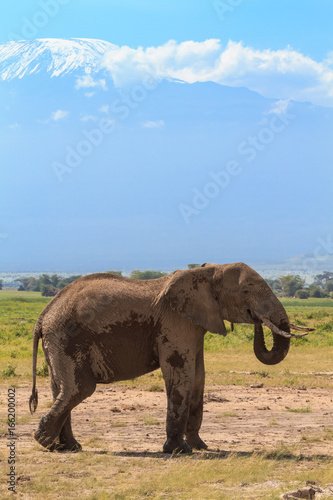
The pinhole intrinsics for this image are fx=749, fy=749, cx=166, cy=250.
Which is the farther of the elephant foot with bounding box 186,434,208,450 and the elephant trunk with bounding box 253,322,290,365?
the elephant foot with bounding box 186,434,208,450

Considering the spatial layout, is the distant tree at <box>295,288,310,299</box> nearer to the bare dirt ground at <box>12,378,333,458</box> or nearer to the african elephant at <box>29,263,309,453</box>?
the bare dirt ground at <box>12,378,333,458</box>

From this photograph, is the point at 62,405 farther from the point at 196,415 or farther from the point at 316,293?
the point at 316,293

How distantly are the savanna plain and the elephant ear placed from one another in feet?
7.22

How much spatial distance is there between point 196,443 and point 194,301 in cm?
262

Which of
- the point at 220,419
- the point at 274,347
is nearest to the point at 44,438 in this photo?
the point at 274,347

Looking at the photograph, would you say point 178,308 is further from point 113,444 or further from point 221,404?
point 221,404

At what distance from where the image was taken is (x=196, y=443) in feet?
43.7

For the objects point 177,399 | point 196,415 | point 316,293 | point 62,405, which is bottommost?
point 196,415

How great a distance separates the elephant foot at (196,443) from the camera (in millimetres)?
13290

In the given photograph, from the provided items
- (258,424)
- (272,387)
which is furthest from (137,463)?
(272,387)

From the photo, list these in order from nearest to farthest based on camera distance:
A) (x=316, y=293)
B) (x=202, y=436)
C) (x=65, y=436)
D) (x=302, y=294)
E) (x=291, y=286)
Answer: (x=65, y=436) → (x=202, y=436) → (x=302, y=294) → (x=316, y=293) → (x=291, y=286)

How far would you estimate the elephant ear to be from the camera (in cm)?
1273

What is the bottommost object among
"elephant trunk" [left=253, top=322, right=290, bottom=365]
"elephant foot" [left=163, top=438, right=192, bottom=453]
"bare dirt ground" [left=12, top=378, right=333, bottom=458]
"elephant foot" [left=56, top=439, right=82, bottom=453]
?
"bare dirt ground" [left=12, top=378, right=333, bottom=458]

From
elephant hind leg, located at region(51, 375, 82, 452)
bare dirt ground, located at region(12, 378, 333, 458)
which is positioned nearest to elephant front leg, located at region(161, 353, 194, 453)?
bare dirt ground, located at region(12, 378, 333, 458)
